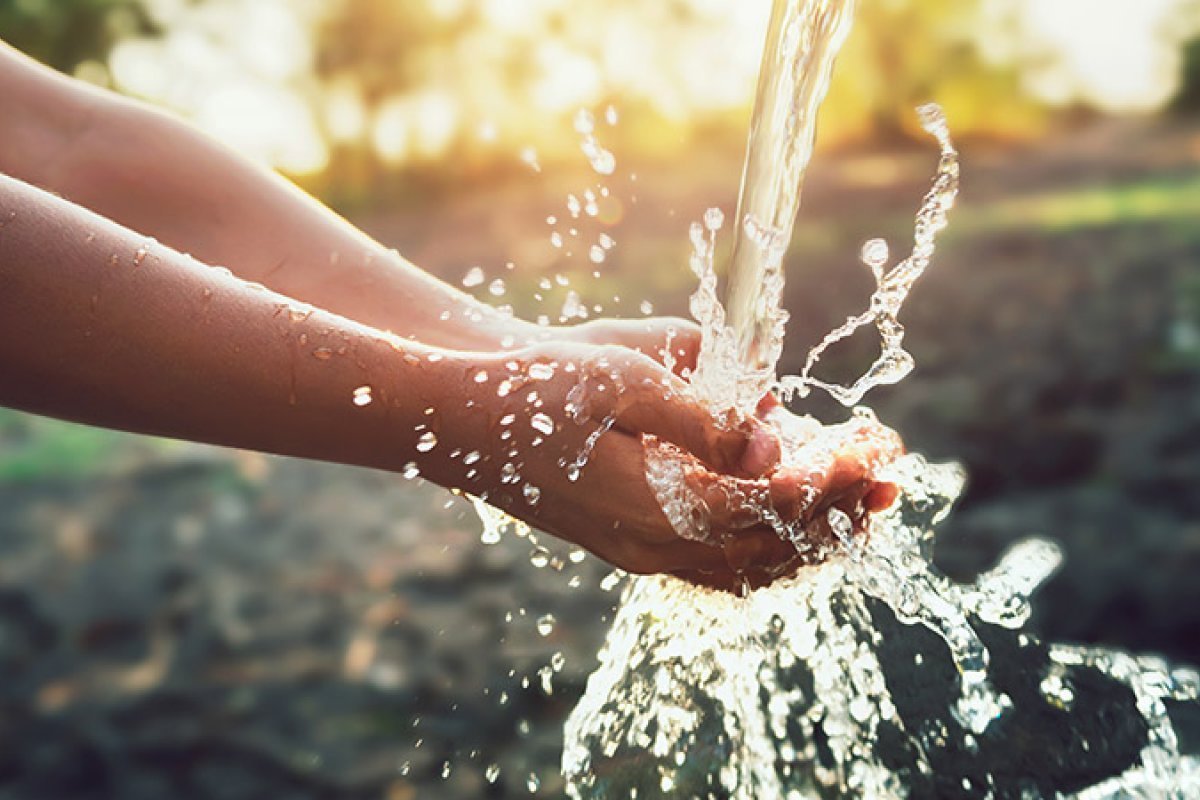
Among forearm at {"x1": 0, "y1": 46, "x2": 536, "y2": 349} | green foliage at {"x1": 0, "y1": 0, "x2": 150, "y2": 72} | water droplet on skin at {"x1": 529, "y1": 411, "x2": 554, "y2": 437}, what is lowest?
water droplet on skin at {"x1": 529, "y1": 411, "x2": 554, "y2": 437}

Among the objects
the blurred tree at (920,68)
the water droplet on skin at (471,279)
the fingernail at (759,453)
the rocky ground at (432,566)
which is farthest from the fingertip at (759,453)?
the blurred tree at (920,68)

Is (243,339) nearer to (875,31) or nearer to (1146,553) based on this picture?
(1146,553)

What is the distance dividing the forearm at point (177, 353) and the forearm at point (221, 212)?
40 cm

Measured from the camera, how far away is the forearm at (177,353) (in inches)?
53.3

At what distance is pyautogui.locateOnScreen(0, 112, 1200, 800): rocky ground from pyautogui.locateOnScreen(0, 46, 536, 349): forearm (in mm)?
835

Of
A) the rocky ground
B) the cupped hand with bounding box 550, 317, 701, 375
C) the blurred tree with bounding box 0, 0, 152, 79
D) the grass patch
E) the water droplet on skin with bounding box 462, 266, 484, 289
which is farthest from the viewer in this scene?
the blurred tree with bounding box 0, 0, 152, 79

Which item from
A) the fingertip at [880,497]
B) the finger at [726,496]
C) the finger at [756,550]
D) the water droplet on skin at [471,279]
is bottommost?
the finger at [756,550]

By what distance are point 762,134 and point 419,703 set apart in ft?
8.58

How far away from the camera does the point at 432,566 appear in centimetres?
498

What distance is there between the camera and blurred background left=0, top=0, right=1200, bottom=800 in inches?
153

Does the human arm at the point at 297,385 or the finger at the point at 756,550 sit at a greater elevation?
the human arm at the point at 297,385

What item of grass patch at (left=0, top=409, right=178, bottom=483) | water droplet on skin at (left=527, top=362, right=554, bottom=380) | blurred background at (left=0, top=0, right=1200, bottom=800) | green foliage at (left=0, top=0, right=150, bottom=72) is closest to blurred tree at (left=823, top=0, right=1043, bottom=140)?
blurred background at (left=0, top=0, right=1200, bottom=800)

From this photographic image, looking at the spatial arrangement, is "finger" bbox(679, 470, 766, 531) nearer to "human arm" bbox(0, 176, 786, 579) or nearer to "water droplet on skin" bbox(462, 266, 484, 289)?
"human arm" bbox(0, 176, 786, 579)

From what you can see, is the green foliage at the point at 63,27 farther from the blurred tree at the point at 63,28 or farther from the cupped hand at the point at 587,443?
the cupped hand at the point at 587,443
